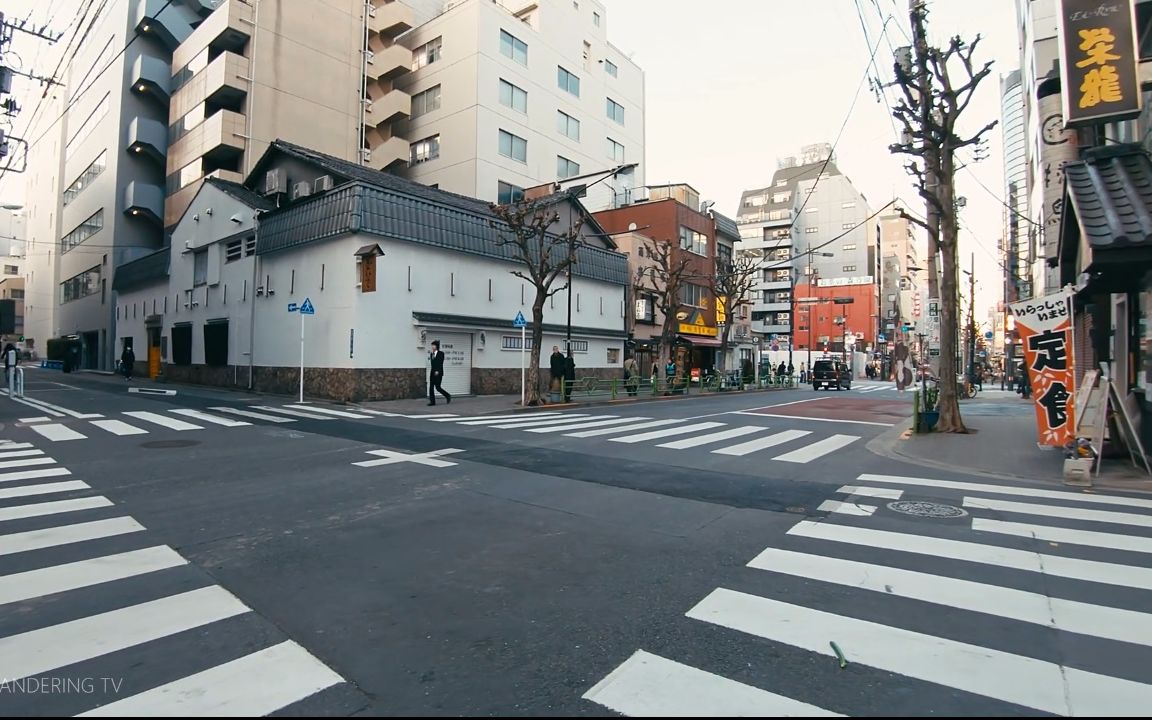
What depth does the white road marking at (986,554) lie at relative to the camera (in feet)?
14.1

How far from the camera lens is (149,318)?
1318 inches

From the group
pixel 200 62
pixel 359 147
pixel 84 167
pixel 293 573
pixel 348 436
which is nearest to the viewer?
pixel 293 573

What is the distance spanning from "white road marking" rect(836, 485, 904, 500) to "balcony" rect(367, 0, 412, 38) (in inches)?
1738

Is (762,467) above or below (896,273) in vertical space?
below

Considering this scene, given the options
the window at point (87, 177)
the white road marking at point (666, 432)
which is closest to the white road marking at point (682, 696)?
the white road marking at point (666, 432)

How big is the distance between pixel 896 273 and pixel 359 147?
88006 millimetres

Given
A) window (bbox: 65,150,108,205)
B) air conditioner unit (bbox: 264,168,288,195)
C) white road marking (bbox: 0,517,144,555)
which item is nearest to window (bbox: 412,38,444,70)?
air conditioner unit (bbox: 264,168,288,195)

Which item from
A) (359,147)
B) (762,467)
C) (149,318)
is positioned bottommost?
(762,467)

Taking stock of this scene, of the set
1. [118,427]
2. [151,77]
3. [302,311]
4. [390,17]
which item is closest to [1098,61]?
[118,427]

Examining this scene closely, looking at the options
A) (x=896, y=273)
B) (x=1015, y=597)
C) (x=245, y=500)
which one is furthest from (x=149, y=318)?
(x=896, y=273)

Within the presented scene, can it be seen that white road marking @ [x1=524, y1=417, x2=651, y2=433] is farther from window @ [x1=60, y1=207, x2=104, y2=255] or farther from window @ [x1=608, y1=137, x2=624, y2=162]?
window @ [x1=60, y1=207, x2=104, y2=255]

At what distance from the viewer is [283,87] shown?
112 ft

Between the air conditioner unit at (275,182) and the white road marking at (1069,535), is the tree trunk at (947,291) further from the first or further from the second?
the air conditioner unit at (275,182)

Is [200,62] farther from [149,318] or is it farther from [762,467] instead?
[762,467]
